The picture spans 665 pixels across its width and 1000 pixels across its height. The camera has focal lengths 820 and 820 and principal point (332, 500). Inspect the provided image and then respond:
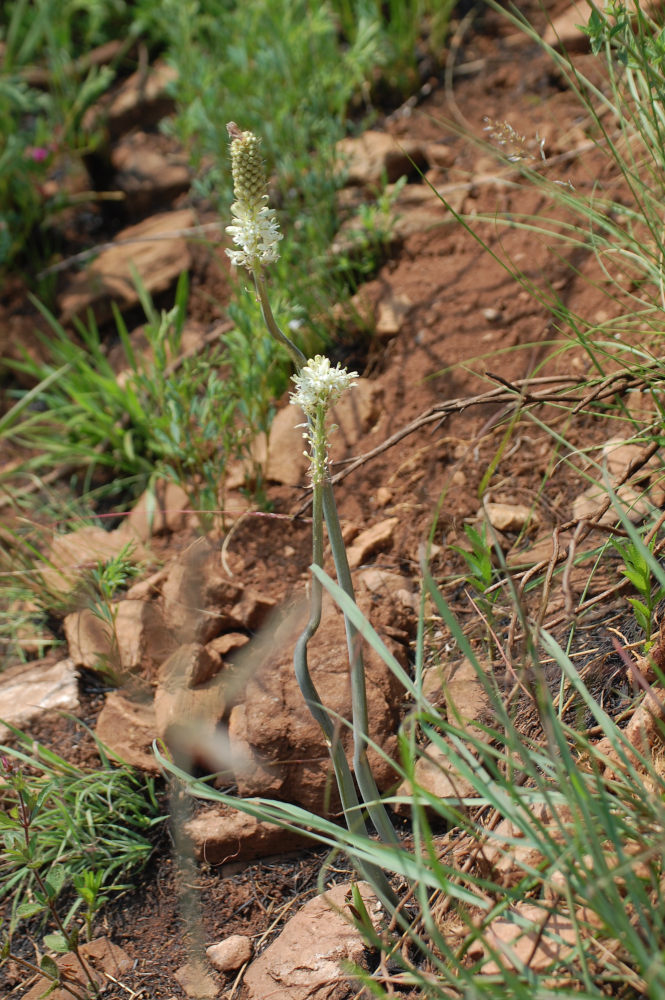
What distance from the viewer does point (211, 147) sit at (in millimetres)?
2654

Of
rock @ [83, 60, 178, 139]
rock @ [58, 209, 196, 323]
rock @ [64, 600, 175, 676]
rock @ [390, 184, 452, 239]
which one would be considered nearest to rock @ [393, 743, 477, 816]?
rock @ [64, 600, 175, 676]

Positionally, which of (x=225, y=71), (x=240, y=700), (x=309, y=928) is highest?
(x=225, y=71)

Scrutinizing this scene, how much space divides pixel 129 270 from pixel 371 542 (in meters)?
1.58

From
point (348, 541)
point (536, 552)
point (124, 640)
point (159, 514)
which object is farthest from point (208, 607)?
point (536, 552)

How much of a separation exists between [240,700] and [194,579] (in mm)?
315

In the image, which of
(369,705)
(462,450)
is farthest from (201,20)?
(369,705)

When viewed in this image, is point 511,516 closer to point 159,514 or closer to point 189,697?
point 189,697

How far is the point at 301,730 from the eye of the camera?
5.09ft

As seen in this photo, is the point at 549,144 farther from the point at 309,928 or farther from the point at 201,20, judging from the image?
the point at 309,928

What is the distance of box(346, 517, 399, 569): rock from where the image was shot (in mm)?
1873

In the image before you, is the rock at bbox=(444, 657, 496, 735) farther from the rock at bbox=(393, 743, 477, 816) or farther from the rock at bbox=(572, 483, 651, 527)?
the rock at bbox=(572, 483, 651, 527)

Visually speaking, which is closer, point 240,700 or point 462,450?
point 240,700

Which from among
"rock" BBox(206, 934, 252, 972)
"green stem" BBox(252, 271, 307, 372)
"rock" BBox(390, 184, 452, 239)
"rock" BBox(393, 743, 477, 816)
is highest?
"green stem" BBox(252, 271, 307, 372)

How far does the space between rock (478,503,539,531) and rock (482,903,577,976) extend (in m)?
0.84
